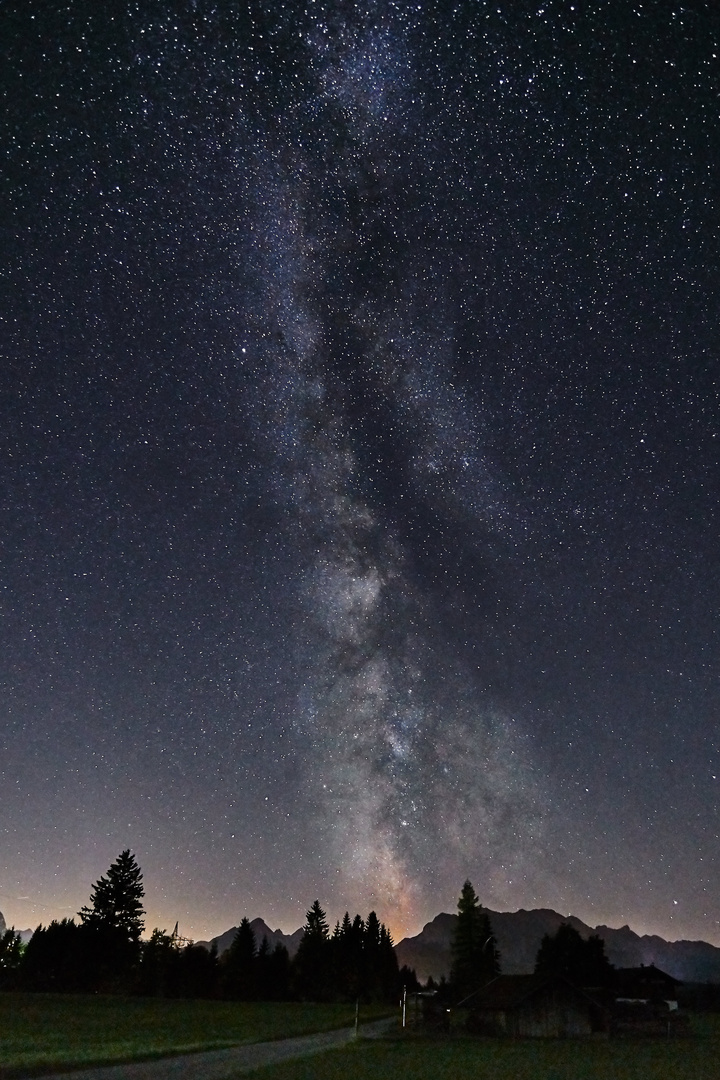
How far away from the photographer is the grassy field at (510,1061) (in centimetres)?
3061

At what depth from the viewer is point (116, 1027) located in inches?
1911

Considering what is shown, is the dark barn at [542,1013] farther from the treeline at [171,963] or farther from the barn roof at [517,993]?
the treeline at [171,963]

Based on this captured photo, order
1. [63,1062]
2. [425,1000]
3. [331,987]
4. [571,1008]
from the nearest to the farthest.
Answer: [63,1062] → [571,1008] → [425,1000] → [331,987]

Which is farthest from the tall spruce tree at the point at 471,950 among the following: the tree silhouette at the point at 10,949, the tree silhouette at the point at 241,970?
the tree silhouette at the point at 10,949

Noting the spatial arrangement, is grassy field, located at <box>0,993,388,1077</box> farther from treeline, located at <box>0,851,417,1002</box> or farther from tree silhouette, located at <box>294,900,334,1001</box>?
tree silhouette, located at <box>294,900,334,1001</box>

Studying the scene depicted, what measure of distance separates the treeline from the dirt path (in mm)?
34525

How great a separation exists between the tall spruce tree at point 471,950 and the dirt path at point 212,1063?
207ft

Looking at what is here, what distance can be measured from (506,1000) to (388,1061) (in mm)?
28007

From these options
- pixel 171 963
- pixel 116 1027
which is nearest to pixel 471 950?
pixel 171 963

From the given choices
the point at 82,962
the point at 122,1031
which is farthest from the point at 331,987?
the point at 122,1031

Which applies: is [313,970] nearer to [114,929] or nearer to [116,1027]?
[114,929]

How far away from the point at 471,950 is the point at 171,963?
123ft

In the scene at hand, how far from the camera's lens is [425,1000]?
222ft

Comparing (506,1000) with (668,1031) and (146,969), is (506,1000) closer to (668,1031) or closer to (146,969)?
(668,1031)
